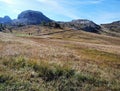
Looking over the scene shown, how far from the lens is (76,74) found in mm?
17172

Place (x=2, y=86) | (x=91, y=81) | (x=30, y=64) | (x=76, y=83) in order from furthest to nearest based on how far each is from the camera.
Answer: (x=30, y=64) < (x=91, y=81) < (x=76, y=83) < (x=2, y=86)

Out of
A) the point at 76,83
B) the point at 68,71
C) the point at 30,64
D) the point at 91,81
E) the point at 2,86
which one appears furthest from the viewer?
the point at 30,64

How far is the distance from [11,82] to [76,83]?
3.91 meters

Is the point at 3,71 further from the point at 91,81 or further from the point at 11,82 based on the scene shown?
the point at 91,81

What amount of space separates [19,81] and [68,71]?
14.5 feet

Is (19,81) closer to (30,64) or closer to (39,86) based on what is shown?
(39,86)

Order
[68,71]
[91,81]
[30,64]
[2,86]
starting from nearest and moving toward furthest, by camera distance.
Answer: [2,86] → [91,81] → [68,71] → [30,64]

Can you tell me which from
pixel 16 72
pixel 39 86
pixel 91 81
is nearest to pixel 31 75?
pixel 16 72

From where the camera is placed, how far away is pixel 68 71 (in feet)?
58.0

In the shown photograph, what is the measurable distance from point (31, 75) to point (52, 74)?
1481 mm

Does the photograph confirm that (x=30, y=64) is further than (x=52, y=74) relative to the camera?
Yes

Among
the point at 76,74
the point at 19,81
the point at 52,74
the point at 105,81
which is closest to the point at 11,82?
the point at 19,81

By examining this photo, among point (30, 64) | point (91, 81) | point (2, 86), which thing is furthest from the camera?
point (30, 64)

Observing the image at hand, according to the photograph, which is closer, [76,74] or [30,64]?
[76,74]
